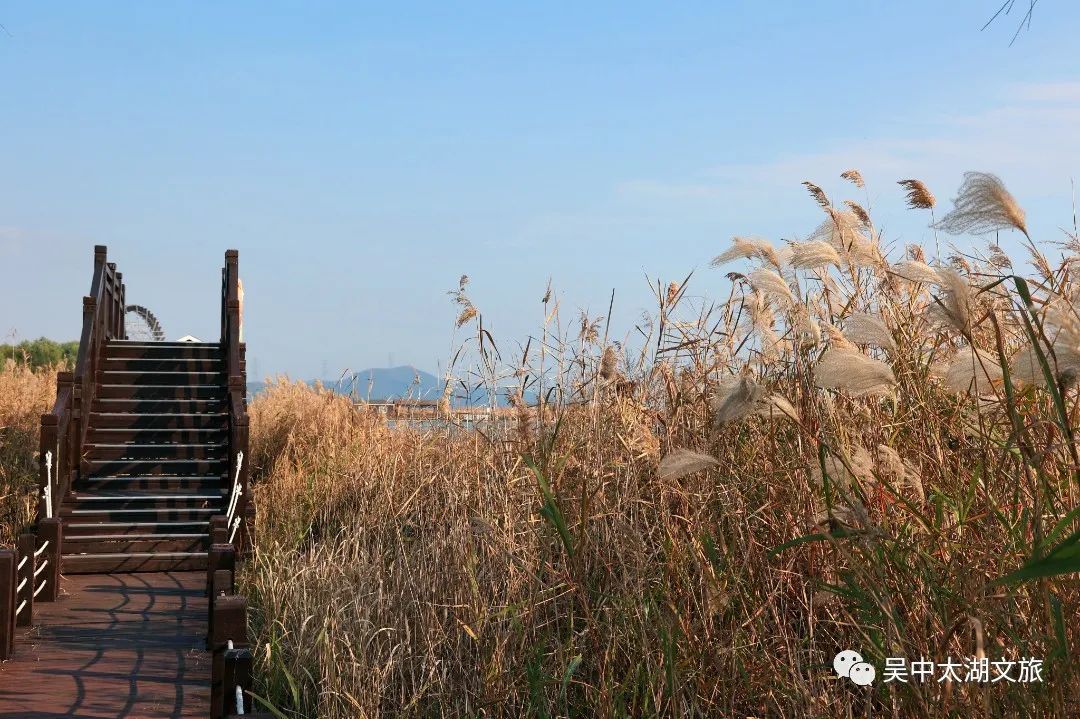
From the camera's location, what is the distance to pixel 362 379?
39.5 feet

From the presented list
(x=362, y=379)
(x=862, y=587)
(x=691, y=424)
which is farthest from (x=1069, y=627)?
(x=362, y=379)

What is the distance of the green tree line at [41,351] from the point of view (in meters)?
25.6

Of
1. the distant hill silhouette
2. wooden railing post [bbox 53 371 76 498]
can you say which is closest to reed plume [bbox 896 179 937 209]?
the distant hill silhouette

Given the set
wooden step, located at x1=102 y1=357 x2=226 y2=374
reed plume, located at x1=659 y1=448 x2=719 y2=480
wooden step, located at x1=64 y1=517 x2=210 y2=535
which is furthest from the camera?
wooden step, located at x1=102 y1=357 x2=226 y2=374

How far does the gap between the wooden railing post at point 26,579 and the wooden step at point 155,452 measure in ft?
16.1

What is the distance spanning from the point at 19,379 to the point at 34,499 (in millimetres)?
4627

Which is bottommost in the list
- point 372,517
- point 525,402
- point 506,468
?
point 372,517

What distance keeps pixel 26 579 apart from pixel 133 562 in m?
2.43

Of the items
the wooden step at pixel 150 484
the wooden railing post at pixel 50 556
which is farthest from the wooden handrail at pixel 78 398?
the wooden step at pixel 150 484

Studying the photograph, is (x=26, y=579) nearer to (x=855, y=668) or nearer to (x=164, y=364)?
(x=855, y=668)

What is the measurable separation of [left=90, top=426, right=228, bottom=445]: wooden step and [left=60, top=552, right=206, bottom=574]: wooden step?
3.06 meters

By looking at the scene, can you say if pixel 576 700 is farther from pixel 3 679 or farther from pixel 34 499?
pixel 34 499

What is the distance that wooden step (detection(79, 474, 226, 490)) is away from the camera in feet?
37.2

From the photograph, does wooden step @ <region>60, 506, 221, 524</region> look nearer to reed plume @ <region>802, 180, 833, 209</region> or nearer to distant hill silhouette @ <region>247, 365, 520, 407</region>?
distant hill silhouette @ <region>247, 365, 520, 407</region>
